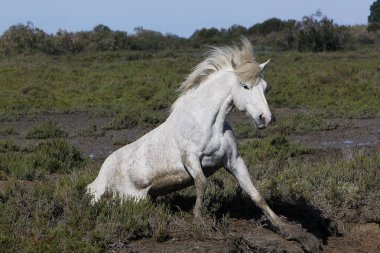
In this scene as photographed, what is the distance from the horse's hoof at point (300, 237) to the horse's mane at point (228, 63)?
1.52 m

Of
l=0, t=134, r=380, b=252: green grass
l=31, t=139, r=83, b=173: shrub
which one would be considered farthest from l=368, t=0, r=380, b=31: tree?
l=0, t=134, r=380, b=252: green grass

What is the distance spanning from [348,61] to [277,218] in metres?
30.0

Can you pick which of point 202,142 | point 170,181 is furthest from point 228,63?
point 170,181

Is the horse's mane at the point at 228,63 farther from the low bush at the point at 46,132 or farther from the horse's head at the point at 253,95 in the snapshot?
the low bush at the point at 46,132

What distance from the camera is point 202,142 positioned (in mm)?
6910

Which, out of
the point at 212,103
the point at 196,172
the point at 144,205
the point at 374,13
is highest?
the point at 374,13

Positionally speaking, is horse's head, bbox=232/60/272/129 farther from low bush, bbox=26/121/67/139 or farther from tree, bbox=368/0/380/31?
tree, bbox=368/0/380/31

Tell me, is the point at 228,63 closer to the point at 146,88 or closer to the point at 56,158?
the point at 56,158

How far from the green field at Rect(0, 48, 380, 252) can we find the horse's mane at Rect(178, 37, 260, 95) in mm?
1359

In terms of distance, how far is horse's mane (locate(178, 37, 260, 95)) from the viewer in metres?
6.98

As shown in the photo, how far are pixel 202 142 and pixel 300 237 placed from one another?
1358 millimetres

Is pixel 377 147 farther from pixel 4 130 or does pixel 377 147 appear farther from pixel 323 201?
pixel 4 130

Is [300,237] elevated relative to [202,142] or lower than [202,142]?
lower

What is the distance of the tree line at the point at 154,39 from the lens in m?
46.1
